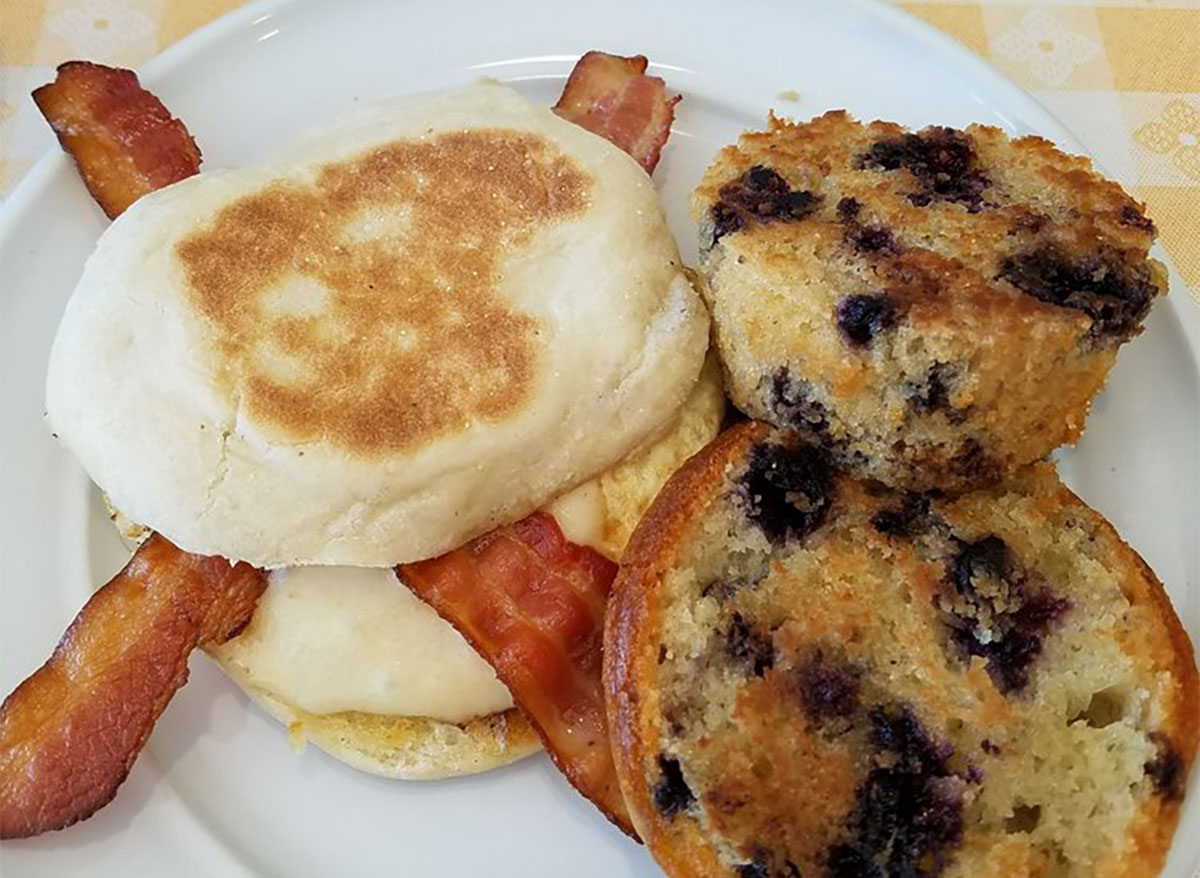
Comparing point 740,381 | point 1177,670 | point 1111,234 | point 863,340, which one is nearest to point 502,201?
point 740,381

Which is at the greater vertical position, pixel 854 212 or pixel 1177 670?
pixel 854 212

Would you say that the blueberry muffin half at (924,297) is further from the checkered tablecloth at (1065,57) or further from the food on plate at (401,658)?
the checkered tablecloth at (1065,57)

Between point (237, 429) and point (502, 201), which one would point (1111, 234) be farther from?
point (237, 429)

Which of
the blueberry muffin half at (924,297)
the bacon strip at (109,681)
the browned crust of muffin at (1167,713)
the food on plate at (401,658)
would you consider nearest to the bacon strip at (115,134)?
the bacon strip at (109,681)

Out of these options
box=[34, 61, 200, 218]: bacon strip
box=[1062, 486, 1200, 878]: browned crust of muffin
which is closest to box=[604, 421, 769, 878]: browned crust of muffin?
box=[1062, 486, 1200, 878]: browned crust of muffin

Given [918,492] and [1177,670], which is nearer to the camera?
[1177,670]

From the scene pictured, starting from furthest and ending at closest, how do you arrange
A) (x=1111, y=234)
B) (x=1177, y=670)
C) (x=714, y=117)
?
(x=714, y=117), (x=1111, y=234), (x=1177, y=670)

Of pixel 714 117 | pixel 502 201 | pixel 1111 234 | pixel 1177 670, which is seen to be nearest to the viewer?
pixel 1177 670
